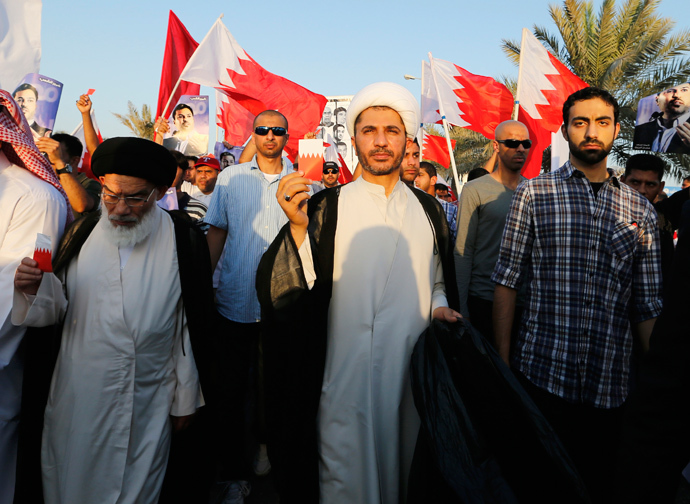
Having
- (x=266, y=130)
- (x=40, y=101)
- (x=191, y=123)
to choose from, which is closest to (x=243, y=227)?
(x=266, y=130)

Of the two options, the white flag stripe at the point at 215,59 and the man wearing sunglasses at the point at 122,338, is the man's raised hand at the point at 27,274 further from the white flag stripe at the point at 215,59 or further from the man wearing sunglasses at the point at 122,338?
the white flag stripe at the point at 215,59

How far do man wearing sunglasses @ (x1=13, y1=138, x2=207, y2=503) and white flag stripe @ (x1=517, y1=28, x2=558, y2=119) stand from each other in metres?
5.43

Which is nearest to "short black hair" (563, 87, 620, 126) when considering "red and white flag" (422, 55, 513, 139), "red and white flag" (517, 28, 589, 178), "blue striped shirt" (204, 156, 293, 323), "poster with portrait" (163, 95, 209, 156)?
→ "blue striped shirt" (204, 156, 293, 323)

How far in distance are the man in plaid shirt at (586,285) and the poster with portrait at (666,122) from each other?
332cm

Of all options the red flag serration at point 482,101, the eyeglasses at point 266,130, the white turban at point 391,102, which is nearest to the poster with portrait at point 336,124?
the red flag serration at point 482,101

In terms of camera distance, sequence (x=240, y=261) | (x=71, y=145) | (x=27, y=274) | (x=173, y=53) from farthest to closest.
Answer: (x=173, y=53) → (x=71, y=145) → (x=240, y=261) → (x=27, y=274)

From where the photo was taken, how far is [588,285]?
8.19ft

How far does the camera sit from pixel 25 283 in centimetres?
205

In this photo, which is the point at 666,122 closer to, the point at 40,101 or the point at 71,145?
the point at 71,145

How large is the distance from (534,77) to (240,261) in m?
4.99

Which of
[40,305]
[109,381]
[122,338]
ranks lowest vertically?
[109,381]

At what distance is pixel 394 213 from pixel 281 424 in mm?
1152

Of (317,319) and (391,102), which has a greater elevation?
(391,102)

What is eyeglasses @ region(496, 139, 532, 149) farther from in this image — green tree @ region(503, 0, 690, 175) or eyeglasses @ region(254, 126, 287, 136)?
green tree @ region(503, 0, 690, 175)
